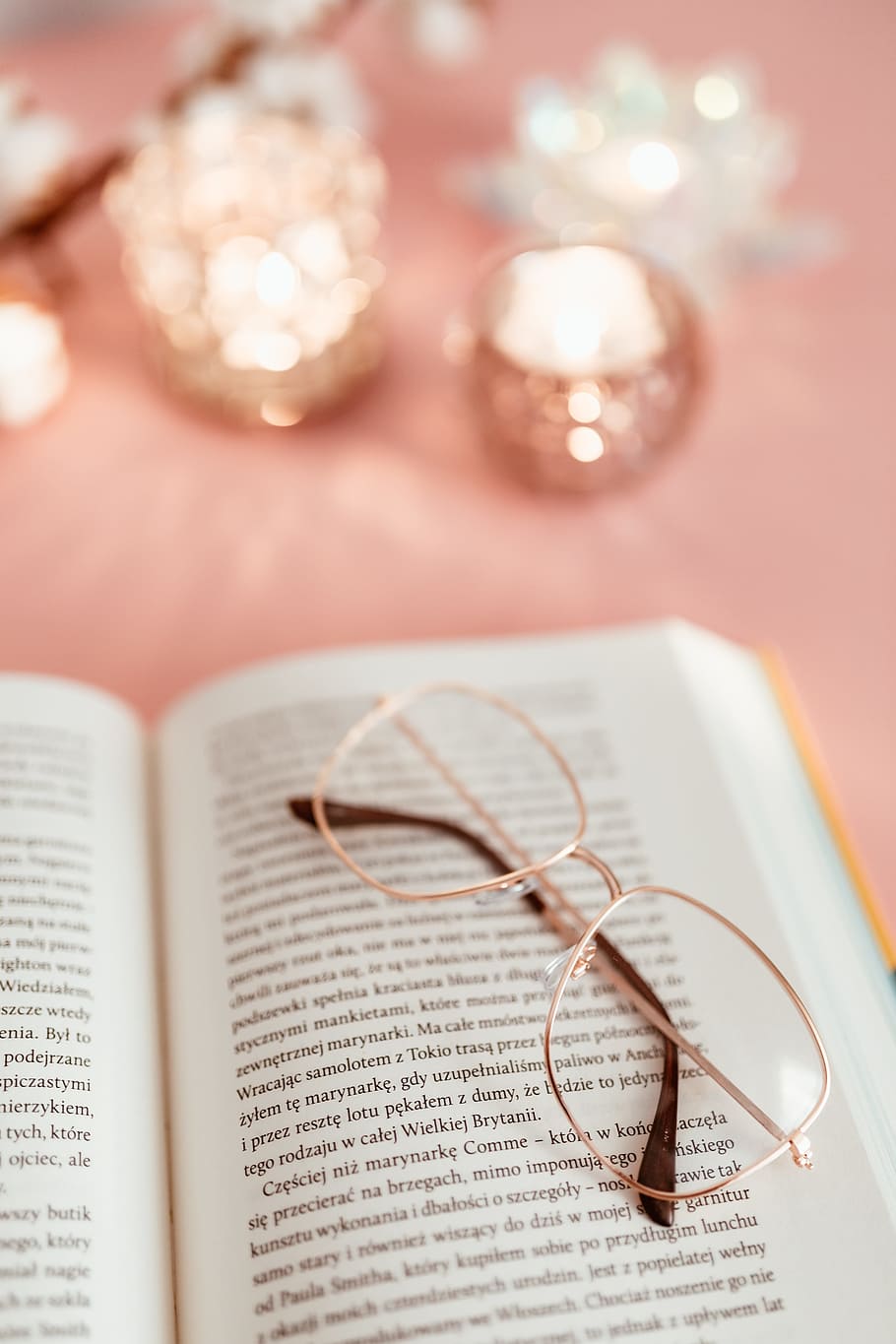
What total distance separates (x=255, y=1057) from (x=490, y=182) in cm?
61

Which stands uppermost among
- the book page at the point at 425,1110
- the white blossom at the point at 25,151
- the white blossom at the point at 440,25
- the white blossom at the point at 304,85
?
the white blossom at the point at 440,25

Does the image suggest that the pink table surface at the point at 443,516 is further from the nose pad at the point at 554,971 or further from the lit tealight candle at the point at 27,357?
the nose pad at the point at 554,971

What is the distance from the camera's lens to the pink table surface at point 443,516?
72cm

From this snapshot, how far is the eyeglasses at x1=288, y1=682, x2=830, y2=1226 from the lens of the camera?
1.68ft

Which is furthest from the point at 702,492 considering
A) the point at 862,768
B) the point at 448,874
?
the point at 448,874

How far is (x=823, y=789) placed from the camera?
641 mm

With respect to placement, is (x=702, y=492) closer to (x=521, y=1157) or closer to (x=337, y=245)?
(x=337, y=245)

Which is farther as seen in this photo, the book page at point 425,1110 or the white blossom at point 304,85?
the white blossom at point 304,85

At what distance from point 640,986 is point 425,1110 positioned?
11 centimetres

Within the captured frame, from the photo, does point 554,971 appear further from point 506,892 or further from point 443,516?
point 443,516

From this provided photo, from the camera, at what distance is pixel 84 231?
0.93 meters

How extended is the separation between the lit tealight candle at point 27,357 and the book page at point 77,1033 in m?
0.23

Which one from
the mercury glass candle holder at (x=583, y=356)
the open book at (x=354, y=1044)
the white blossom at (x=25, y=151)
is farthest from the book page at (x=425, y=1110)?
the white blossom at (x=25, y=151)

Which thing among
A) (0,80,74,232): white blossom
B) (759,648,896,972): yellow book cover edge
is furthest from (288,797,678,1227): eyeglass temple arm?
(0,80,74,232): white blossom
